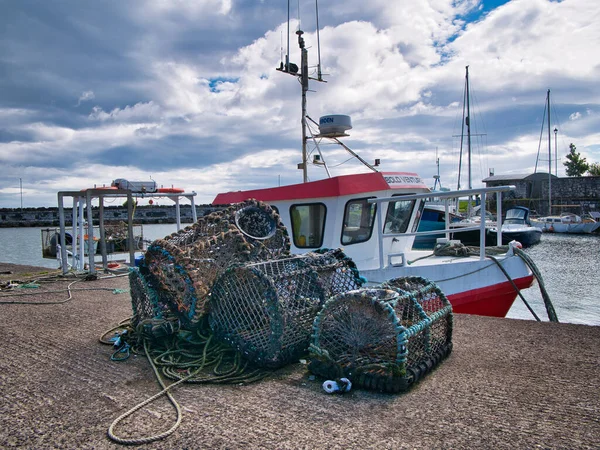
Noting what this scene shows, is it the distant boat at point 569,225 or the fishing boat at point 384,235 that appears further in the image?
the distant boat at point 569,225

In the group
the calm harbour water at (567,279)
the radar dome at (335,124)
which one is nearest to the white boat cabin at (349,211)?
the radar dome at (335,124)

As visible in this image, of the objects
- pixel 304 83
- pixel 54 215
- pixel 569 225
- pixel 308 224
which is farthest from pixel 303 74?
pixel 54 215

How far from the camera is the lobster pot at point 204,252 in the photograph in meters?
3.77

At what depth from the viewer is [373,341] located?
10.3 feet

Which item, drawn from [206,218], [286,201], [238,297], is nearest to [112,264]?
[286,201]

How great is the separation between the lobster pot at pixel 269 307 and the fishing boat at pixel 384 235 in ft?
9.79

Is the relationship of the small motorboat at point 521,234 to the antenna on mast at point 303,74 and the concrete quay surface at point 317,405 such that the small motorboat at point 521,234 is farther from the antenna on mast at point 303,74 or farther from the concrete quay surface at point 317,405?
the concrete quay surface at point 317,405

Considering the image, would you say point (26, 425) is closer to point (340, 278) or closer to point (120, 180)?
point (340, 278)

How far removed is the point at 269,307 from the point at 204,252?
1015mm

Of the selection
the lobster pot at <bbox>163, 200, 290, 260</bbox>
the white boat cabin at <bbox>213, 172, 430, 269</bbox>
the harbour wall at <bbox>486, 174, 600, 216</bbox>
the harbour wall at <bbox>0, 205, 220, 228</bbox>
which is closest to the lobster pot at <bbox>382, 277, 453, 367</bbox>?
the lobster pot at <bbox>163, 200, 290, 260</bbox>

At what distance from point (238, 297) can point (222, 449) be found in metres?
1.38

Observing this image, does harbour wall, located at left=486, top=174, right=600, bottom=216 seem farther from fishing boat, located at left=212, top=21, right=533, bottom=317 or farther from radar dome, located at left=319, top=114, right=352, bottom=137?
fishing boat, located at left=212, top=21, right=533, bottom=317

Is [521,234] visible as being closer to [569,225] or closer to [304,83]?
[569,225]

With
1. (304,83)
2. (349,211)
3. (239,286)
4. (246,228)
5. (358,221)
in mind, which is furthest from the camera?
(304,83)
